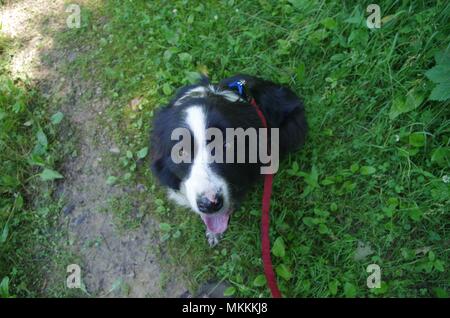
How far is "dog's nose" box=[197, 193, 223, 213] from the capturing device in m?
2.34

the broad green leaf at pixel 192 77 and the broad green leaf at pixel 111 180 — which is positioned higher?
the broad green leaf at pixel 192 77

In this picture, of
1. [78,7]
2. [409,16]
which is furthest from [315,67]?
[78,7]

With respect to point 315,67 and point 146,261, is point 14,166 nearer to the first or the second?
point 146,261

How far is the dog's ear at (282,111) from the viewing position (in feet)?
9.66

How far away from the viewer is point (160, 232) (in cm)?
313

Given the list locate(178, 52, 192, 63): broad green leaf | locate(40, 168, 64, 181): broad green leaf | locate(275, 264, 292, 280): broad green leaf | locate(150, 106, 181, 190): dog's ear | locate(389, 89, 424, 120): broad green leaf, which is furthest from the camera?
locate(178, 52, 192, 63): broad green leaf

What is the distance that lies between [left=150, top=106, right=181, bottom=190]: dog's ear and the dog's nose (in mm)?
377

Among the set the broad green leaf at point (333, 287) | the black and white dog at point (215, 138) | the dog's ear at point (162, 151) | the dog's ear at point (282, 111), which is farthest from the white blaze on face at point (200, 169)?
the broad green leaf at point (333, 287)

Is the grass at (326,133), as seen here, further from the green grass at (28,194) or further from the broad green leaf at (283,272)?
the green grass at (28,194)

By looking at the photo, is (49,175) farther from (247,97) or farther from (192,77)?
(247,97)

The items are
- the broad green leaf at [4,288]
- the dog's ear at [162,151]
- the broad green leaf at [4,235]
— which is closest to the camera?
the dog's ear at [162,151]

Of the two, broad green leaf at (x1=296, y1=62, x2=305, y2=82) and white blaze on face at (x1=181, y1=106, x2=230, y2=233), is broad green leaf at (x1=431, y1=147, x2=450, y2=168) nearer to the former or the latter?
broad green leaf at (x1=296, y1=62, x2=305, y2=82)

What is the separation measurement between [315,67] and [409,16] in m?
0.85

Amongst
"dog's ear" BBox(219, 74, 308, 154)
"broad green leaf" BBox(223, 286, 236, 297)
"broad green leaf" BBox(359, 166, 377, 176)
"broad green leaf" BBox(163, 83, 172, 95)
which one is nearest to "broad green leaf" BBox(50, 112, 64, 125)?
"broad green leaf" BBox(163, 83, 172, 95)
